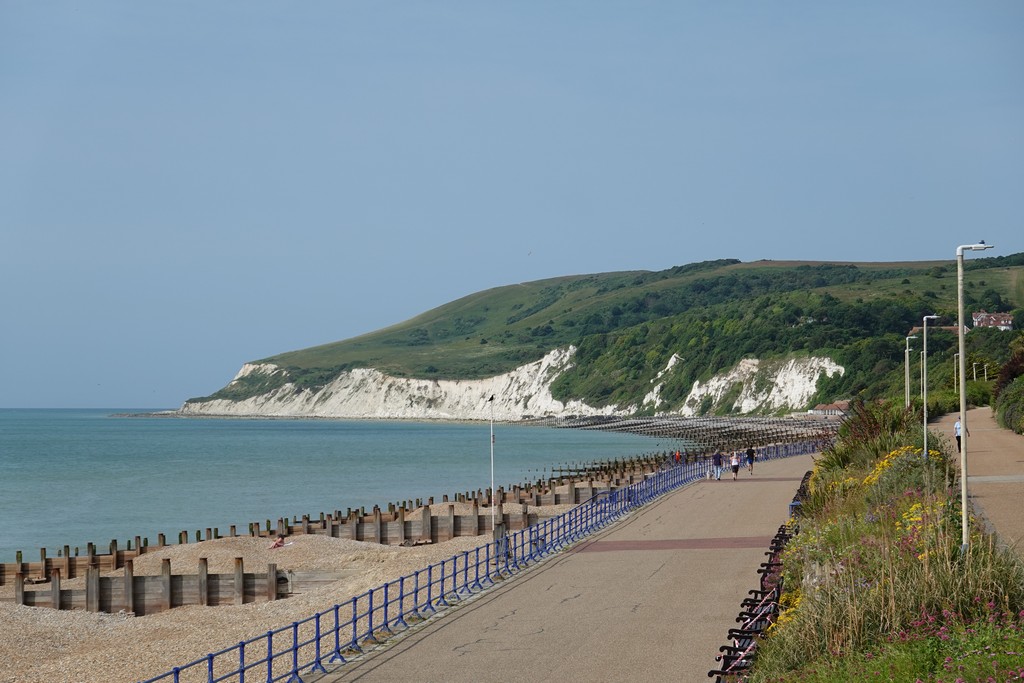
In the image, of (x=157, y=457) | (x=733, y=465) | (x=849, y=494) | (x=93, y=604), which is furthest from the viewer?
(x=157, y=457)

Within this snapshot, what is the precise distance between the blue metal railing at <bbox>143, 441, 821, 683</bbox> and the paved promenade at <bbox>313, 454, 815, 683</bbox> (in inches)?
20.1

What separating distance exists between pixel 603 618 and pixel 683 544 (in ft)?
34.6

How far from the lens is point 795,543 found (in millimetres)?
21406

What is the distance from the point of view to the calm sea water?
6259cm

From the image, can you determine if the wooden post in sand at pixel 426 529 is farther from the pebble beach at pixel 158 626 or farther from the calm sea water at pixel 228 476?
the calm sea water at pixel 228 476

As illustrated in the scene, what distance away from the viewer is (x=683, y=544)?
32094 mm

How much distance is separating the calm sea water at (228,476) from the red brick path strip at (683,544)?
26478 mm

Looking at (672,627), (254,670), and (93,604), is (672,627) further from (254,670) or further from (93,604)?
(93,604)

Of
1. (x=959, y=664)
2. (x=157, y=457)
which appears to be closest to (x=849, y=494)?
(x=959, y=664)

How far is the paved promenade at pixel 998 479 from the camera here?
25.2 meters

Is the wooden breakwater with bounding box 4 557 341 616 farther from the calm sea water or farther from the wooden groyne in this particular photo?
the calm sea water

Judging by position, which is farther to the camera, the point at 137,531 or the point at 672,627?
the point at 137,531

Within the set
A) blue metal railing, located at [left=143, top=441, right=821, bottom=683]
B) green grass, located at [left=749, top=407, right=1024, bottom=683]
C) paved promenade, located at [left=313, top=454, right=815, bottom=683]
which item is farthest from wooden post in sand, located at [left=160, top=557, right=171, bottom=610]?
green grass, located at [left=749, top=407, right=1024, bottom=683]

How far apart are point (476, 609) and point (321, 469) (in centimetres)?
8064
